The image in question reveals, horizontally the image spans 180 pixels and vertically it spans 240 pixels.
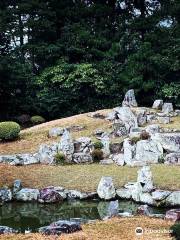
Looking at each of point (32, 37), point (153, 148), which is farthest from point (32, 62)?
point (153, 148)

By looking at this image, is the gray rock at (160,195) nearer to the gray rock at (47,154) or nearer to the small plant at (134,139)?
the small plant at (134,139)

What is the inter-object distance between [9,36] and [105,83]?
9.13 m

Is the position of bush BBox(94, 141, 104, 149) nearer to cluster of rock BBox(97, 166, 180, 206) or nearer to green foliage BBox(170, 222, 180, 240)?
cluster of rock BBox(97, 166, 180, 206)

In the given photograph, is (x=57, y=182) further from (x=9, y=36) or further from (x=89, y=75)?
(x=9, y=36)

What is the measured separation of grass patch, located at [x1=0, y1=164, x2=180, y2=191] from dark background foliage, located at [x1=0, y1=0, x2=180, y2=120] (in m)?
14.6

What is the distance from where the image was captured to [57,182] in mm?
21500

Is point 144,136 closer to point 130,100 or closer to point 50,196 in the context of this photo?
point 50,196

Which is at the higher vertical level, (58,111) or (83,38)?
(83,38)

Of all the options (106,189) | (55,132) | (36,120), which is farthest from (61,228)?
(36,120)

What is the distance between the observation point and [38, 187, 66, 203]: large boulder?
1975 cm

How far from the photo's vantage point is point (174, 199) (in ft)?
60.7

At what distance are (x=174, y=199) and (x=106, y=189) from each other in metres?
2.84

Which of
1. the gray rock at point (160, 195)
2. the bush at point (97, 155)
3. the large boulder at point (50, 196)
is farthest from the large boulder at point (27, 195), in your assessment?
the bush at point (97, 155)

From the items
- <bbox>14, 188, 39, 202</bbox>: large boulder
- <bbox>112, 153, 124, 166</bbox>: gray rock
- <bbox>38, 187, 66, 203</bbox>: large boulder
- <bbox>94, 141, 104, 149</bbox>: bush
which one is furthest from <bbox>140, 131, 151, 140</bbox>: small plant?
<bbox>14, 188, 39, 202</bbox>: large boulder
